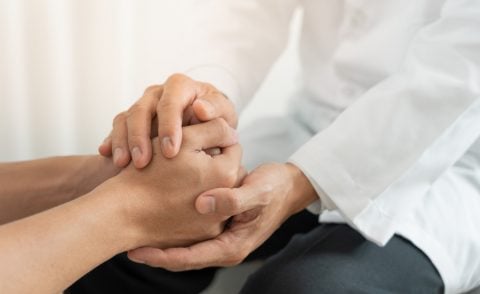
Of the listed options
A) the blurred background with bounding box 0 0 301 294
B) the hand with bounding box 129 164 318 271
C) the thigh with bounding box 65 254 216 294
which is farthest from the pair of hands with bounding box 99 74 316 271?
the blurred background with bounding box 0 0 301 294

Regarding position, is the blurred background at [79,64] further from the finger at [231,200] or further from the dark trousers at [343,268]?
the finger at [231,200]

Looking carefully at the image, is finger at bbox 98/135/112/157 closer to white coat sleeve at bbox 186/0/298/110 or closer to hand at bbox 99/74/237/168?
hand at bbox 99/74/237/168

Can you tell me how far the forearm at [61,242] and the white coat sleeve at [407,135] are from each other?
28 cm

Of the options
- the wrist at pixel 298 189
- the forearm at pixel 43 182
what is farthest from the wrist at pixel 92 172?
the wrist at pixel 298 189

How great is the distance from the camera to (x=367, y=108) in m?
0.89

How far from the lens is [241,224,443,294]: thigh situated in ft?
2.66

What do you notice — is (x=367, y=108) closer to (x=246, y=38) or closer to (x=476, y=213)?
(x=476, y=213)

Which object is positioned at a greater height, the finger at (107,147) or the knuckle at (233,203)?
the finger at (107,147)

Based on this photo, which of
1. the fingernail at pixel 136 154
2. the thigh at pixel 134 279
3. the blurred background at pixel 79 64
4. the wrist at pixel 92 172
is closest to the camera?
the fingernail at pixel 136 154

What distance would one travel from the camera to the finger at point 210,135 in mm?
805

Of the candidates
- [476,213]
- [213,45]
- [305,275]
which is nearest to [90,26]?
[213,45]

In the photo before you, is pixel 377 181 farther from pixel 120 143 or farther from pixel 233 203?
pixel 120 143

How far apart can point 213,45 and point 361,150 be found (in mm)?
377

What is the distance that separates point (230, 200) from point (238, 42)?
0.45 meters
